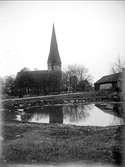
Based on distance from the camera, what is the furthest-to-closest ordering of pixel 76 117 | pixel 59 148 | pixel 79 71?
pixel 79 71
pixel 76 117
pixel 59 148

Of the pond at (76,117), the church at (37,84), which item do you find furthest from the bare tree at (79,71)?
the pond at (76,117)

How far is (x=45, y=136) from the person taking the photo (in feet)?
21.9

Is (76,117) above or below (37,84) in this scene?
→ below

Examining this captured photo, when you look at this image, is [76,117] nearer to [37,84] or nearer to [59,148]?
[59,148]

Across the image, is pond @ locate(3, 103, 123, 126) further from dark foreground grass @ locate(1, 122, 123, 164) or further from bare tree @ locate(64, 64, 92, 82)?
bare tree @ locate(64, 64, 92, 82)

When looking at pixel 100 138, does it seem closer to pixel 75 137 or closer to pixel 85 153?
pixel 75 137

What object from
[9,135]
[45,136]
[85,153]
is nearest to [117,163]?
[85,153]

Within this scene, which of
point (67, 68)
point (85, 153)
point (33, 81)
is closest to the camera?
point (85, 153)

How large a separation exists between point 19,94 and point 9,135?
80.2 ft

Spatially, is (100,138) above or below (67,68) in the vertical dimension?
below

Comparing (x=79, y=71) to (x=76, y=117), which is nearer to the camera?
(x=76, y=117)

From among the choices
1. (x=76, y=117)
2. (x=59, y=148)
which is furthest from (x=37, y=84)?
(x=59, y=148)

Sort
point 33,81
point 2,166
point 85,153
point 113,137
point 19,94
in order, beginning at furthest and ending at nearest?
point 33,81, point 19,94, point 113,137, point 85,153, point 2,166

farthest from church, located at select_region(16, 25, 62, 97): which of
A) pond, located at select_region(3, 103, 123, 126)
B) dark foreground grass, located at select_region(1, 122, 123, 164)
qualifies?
dark foreground grass, located at select_region(1, 122, 123, 164)
